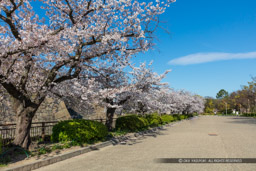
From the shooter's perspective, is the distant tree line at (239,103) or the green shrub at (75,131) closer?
the green shrub at (75,131)

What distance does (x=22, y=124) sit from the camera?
8.64m

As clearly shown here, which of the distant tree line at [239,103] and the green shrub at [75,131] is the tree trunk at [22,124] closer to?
the green shrub at [75,131]

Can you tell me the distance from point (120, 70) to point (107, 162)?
7913 mm

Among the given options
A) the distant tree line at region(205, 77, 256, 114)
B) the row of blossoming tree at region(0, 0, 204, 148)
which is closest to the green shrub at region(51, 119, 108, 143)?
the row of blossoming tree at region(0, 0, 204, 148)

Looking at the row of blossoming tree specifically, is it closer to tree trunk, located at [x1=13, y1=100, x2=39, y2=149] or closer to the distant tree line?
tree trunk, located at [x1=13, y1=100, x2=39, y2=149]

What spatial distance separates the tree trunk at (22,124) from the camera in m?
8.55

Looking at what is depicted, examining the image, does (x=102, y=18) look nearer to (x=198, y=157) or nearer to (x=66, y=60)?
(x=66, y=60)

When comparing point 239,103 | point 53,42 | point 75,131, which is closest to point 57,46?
point 53,42

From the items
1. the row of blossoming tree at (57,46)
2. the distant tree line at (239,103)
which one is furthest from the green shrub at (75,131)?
the distant tree line at (239,103)

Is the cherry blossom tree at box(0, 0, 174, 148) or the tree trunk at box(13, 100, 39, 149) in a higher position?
the cherry blossom tree at box(0, 0, 174, 148)

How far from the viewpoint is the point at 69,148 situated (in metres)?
9.21

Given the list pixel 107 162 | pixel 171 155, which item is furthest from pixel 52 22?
pixel 171 155

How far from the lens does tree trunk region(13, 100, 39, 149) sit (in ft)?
28.1

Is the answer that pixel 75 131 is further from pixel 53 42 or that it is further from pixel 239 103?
pixel 239 103
